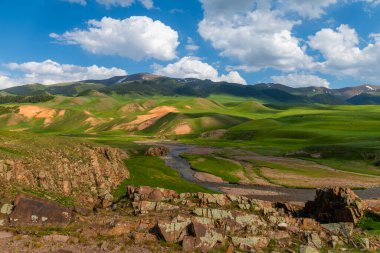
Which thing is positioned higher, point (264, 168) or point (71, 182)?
point (71, 182)

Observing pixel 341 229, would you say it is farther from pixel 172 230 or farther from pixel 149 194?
pixel 149 194

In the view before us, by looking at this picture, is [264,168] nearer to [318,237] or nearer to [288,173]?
[288,173]

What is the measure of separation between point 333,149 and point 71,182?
12437cm

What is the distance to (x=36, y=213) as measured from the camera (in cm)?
3928

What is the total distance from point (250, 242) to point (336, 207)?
21.7 meters

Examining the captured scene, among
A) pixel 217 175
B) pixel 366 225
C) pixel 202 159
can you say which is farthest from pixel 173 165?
pixel 366 225

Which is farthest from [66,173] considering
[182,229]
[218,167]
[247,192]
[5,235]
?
[218,167]

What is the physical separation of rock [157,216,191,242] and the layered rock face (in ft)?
45.7

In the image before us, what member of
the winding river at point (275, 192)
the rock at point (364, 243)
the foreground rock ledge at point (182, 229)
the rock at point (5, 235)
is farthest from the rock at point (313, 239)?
the winding river at point (275, 192)

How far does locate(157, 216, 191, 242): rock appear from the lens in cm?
3669

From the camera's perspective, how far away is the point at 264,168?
12375 cm

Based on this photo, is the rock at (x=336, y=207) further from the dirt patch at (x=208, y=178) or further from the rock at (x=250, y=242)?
the dirt patch at (x=208, y=178)

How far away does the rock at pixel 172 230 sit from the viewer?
36.7 meters

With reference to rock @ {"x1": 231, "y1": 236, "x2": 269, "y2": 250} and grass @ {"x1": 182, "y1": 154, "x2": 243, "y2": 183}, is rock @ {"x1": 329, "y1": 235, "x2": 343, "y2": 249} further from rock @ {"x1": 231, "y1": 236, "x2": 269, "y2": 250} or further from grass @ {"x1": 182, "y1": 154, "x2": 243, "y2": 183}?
grass @ {"x1": 182, "y1": 154, "x2": 243, "y2": 183}
